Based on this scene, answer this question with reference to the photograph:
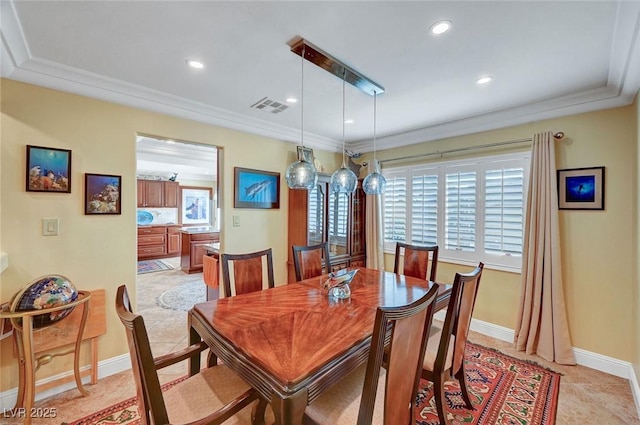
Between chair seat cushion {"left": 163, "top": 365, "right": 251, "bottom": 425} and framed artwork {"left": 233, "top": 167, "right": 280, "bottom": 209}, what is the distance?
2038 millimetres

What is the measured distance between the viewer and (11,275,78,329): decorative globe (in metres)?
1.84

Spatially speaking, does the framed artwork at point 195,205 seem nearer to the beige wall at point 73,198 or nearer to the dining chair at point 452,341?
the beige wall at point 73,198

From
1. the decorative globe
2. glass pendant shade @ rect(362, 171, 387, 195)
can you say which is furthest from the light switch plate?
glass pendant shade @ rect(362, 171, 387, 195)

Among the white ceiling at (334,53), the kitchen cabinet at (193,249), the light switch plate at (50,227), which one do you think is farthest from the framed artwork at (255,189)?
the kitchen cabinet at (193,249)

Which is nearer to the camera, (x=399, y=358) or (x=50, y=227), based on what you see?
(x=399, y=358)

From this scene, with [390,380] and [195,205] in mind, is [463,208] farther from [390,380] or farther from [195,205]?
[195,205]

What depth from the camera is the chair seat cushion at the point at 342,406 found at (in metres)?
1.27

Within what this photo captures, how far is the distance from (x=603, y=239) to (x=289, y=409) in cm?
313

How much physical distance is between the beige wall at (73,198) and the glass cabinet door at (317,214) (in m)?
1.55

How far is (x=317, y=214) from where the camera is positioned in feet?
12.5

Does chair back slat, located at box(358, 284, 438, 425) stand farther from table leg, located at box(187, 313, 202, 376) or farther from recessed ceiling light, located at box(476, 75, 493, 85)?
recessed ceiling light, located at box(476, 75, 493, 85)

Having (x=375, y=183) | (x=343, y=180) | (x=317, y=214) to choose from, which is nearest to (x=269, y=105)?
(x=343, y=180)

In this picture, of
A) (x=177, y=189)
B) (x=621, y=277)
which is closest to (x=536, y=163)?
(x=621, y=277)

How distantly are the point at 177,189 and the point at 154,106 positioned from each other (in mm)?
6385
